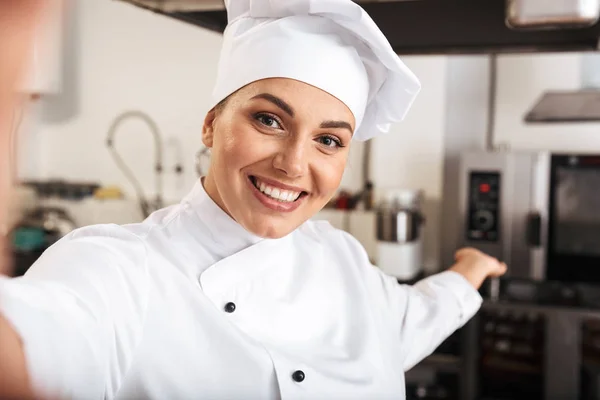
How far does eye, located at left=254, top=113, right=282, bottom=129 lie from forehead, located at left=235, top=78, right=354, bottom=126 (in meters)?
0.02

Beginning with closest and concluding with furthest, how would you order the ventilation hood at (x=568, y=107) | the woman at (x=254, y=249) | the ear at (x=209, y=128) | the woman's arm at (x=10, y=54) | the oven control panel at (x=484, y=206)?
the woman's arm at (x=10, y=54) → the woman at (x=254, y=249) → the ear at (x=209, y=128) → the ventilation hood at (x=568, y=107) → the oven control panel at (x=484, y=206)

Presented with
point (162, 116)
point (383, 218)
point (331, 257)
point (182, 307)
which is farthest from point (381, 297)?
point (162, 116)

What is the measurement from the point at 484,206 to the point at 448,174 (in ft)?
1.25

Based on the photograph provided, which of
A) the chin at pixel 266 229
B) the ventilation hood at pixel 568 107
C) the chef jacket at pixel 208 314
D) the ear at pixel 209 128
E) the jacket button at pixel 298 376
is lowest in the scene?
the jacket button at pixel 298 376

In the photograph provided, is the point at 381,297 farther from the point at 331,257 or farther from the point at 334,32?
the point at 334,32

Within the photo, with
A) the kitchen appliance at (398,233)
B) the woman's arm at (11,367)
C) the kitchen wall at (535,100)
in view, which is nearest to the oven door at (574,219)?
the kitchen wall at (535,100)

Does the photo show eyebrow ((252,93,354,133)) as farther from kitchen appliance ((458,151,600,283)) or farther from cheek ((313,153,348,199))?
kitchen appliance ((458,151,600,283))

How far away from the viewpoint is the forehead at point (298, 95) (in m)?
0.62

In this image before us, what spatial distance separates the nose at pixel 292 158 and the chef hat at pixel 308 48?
0.07m

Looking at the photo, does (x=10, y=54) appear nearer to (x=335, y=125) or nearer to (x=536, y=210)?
(x=335, y=125)

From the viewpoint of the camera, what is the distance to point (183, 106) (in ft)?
9.65

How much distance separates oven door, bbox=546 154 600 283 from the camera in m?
2.19

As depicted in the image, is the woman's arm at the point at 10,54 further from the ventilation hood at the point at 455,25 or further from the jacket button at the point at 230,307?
the ventilation hood at the point at 455,25

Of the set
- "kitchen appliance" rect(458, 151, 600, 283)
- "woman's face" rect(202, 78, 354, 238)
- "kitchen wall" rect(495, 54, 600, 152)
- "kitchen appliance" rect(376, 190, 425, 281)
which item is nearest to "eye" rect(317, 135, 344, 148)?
"woman's face" rect(202, 78, 354, 238)
